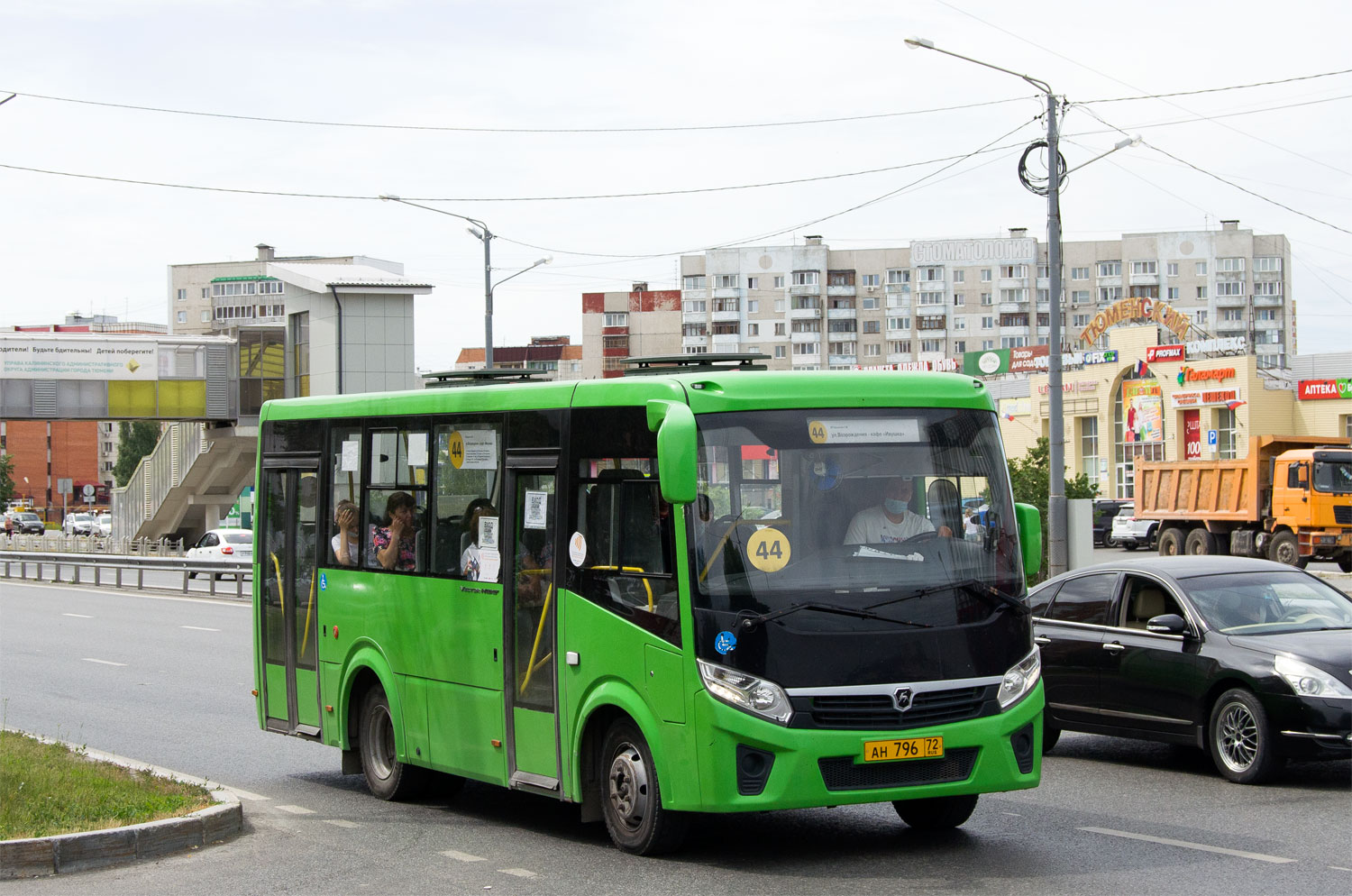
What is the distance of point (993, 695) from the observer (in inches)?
322

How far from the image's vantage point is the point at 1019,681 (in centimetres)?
832

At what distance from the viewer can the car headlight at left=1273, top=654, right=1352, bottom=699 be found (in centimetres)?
1002

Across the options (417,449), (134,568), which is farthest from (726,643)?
(134,568)

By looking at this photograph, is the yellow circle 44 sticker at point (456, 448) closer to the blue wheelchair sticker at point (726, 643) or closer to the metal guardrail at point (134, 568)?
the blue wheelchair sticker at point (726, 643)

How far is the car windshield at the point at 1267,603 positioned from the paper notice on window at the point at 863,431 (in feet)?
11.9

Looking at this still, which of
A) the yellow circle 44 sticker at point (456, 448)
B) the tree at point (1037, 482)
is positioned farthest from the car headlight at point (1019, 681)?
the tree at point (1037, 482)

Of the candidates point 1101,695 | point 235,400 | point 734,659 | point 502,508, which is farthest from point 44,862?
point 235,400

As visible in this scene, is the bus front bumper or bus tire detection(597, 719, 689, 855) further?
bus tire detection(597, 719, 689, 855)

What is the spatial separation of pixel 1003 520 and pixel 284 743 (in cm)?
753

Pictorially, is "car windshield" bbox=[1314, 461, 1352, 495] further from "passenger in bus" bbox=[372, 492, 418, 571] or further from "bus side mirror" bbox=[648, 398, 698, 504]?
"bus side mirror" bbox=[648, 398, 698, 504]

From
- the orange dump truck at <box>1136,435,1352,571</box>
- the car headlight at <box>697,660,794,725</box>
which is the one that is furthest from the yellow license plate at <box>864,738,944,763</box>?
the orange dump truck at <box>1136,435,1352,571</box>

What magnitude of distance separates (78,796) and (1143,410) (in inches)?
2316

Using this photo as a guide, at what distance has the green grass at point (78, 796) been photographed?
8859mm

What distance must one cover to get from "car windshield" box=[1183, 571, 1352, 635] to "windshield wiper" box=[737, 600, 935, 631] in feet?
12.6
